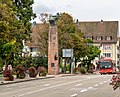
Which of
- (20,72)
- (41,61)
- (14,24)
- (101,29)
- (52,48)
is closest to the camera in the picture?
(20,72)

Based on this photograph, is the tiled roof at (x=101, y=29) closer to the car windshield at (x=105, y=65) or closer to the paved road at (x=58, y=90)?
the car windshield at (x=105, y=65)

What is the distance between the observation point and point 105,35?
477ft

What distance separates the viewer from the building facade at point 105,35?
477 feet

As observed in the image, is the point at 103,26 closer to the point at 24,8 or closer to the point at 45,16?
the point at 45,16

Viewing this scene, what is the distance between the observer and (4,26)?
131 ft

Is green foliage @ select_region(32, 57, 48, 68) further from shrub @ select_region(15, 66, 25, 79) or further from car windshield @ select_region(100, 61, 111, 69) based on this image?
shrub @ select_region(15, 66, 25, 79)

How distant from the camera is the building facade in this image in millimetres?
145500

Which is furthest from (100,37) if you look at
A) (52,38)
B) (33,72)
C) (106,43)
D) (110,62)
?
(33,72)

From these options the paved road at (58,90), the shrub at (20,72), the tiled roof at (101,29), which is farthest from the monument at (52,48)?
the tiled roof at (101,29)

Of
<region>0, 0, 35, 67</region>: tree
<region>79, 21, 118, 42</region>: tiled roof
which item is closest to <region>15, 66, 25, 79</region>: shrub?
<region>0, 0, 35, 67</region>: tree

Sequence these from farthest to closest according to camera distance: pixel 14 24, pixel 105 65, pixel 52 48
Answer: pixel 105 65 → pixel 52 48 → pixel 14 24

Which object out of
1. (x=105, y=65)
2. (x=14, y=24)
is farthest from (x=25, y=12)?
(x=105, y=65)

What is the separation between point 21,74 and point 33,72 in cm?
558

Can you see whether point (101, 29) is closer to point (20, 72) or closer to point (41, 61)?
point (41, 61)
